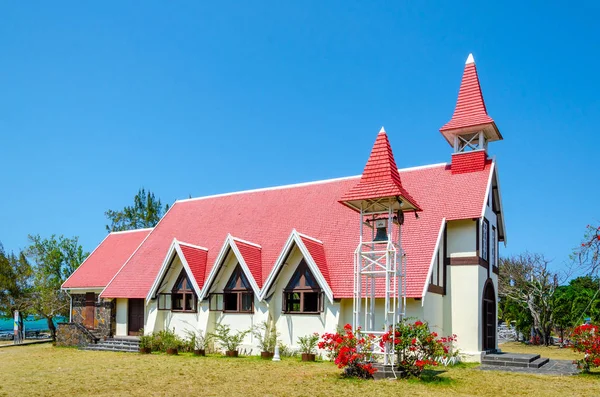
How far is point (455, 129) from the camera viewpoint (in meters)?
24.4

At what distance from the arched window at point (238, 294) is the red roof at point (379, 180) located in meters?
7.85

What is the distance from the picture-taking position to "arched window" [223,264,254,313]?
23375mm

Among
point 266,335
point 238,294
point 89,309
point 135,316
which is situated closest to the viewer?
point 266,335

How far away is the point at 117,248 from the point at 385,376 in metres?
21.6

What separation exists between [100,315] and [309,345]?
13.0m

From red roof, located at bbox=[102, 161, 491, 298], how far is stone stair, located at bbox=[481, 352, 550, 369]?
335 cm

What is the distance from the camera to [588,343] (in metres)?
16.5

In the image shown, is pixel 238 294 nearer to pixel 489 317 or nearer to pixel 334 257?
pixel 334 257

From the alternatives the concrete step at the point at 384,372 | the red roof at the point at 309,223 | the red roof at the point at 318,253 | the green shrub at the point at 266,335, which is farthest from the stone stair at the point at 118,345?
the concrete step at the point at 384,372

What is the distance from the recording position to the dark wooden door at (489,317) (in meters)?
22.4

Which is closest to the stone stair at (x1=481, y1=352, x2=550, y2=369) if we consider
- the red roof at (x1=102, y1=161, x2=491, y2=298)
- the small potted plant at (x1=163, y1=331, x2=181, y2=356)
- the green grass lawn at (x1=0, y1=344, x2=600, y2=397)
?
the green grass lawn at (x1=0, y1=344, x2=600, y2=397)

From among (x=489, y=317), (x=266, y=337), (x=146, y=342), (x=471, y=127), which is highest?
(x=471, y=127)

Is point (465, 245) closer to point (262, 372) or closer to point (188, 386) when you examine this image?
point (262, 372)

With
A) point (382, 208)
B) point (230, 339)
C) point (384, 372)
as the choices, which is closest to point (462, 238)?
point (382, 208)
